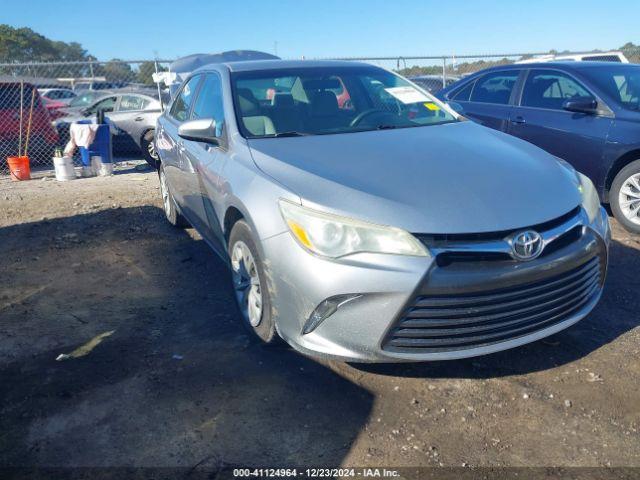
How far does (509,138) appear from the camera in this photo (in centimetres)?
366

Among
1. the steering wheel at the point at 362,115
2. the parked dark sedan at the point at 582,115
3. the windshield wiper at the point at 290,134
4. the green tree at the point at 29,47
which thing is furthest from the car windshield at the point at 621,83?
the green tree at the point at 29,47

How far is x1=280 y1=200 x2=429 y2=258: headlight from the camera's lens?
243 cm

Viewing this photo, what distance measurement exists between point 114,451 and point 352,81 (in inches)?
120

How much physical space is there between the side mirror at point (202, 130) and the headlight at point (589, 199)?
2.23 metres

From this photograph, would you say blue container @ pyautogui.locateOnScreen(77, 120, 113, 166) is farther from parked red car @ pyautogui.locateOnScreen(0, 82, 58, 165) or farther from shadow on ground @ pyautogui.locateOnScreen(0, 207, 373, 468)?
shadow on ground @ pyautogui.locateOnScreen(0, 207, 373, 468)

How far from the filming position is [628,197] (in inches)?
207

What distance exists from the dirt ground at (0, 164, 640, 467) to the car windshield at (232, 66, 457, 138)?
1.36 m

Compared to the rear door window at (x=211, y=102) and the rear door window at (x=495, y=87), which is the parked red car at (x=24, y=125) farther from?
the rear door window at (x=495, y=87)

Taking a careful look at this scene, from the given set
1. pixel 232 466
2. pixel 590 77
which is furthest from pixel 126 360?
pixel 590 77

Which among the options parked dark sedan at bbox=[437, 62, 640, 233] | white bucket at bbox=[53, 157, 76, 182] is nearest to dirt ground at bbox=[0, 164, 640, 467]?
parked dark sedan at bbox=[437, 62, 640, 233]

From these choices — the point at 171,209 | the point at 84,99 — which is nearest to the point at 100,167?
the point at 171,209

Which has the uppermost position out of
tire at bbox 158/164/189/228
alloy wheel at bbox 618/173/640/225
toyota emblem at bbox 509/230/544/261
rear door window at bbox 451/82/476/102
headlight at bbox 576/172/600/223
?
rear door window at bbox 451/82/476/102

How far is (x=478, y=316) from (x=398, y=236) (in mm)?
536

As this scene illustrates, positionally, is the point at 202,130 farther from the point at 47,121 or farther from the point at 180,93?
the point at 47,121
